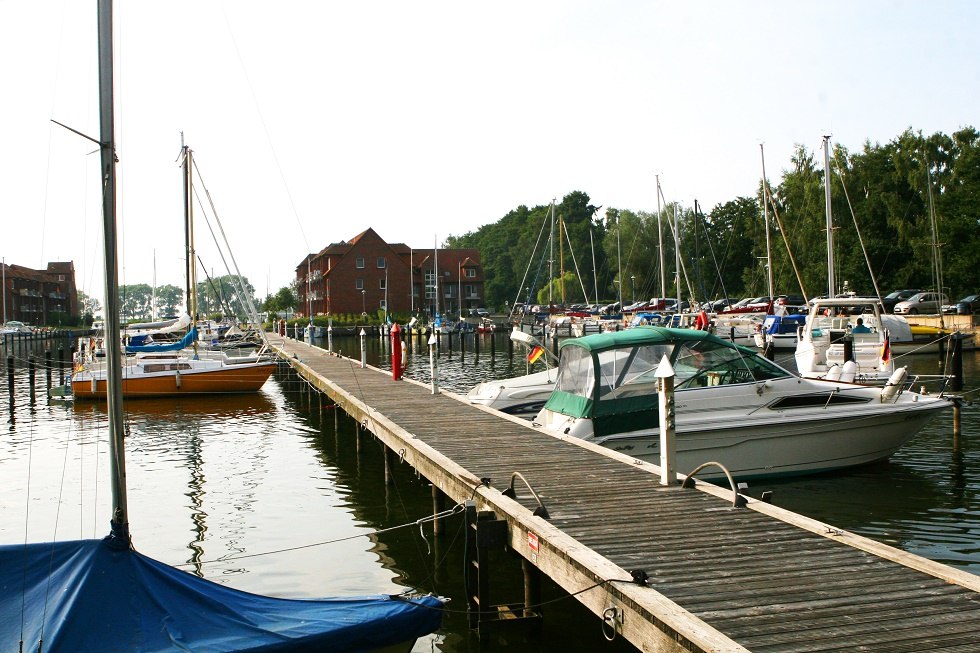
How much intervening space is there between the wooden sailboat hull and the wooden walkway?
69.6ft

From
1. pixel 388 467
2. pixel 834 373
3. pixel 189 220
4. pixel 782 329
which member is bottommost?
pixel 388 467

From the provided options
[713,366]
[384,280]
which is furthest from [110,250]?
[384,280]

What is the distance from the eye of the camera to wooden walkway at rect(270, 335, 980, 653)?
5520mm

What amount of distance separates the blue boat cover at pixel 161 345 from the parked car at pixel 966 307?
4003 cm

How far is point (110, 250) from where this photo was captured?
7195 mm

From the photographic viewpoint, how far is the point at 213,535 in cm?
1295

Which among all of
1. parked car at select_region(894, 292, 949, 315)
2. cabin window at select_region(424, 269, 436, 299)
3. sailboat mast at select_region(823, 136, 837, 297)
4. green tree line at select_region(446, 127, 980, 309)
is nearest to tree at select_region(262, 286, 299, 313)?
cabin window at select_region(424, 269, 436, 299)

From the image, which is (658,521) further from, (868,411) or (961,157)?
(961,157)

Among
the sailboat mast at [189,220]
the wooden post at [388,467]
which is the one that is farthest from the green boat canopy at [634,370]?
the sailboat mast at [189,220]

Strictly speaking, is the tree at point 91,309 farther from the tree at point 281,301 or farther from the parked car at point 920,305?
the parked car at point 920,305

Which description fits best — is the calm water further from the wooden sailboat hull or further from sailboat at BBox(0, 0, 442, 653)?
the wooden sailboat hull

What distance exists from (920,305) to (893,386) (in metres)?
42.9

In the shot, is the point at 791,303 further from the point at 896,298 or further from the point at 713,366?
the point at 713,366

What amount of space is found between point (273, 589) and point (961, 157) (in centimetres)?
6111
